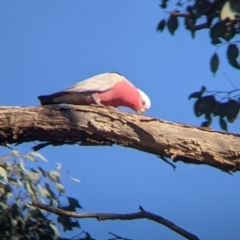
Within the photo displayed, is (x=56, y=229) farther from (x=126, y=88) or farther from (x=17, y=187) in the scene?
(x=126, y=88)

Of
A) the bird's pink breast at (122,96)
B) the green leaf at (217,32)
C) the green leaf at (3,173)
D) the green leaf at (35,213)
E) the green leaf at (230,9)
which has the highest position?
the green leaf at (230,9)

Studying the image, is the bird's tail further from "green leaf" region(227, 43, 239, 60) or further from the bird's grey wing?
"green leaf" region(227, 43, 239, 60)

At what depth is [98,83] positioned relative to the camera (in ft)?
9.48

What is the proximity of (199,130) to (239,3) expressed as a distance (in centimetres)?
43

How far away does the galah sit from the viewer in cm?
263

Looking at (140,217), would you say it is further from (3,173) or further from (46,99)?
(3,173)

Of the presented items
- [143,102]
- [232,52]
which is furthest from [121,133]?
[143,102]

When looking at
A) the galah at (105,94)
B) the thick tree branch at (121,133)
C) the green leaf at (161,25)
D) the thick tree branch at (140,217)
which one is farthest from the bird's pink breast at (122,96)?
the thick tree branch at (140,217)

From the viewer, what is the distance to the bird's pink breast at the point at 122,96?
2945 millimetres

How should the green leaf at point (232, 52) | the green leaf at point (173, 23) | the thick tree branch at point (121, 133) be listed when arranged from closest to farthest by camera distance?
1. the thick tree branch at point (121, 133)
2. the green leaf at point (232, 52)
3. the green leaf at point (173, 23)

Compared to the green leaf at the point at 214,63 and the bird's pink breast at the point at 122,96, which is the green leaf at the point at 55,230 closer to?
the bird's pink breast at the point at 122,96

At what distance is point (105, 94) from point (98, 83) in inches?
2.0

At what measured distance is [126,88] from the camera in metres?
3.05

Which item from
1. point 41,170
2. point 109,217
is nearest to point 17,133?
point 109,217
